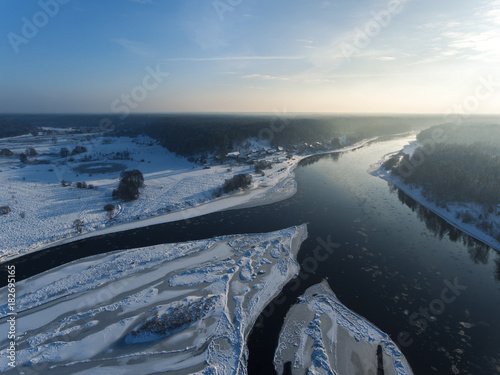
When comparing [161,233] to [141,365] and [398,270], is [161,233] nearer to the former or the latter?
[141,365]

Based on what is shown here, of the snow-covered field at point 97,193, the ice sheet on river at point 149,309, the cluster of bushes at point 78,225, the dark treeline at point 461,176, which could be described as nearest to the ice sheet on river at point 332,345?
the ice sheet on river at point 149,309

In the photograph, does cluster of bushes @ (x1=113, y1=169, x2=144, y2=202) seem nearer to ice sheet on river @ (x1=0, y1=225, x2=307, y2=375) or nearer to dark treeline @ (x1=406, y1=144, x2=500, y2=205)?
ice sheet on river @ (x1=0, y1=225, x2=307, y2=375)

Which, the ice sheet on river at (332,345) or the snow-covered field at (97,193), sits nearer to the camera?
the ice sheet on river at (332,345)

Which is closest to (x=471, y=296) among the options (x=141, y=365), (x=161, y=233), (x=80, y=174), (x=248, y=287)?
(x=248, y=287)

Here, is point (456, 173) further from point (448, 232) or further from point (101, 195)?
point (101, 195)

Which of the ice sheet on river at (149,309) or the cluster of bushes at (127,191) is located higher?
the cluster of bushes at (127,191)

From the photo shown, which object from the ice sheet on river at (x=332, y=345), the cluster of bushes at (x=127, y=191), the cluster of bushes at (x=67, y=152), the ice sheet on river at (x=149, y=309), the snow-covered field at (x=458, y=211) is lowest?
the ice sheet on river at (x=332, y=345)

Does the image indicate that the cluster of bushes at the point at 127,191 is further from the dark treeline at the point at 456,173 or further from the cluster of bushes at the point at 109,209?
the dark treeline at the point at 456,173
